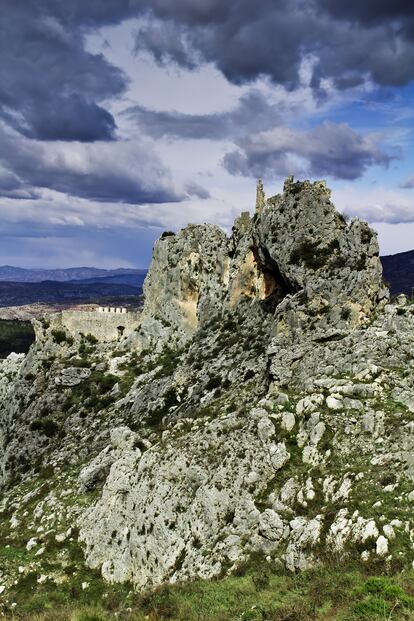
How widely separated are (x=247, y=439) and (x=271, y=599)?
9.20 m

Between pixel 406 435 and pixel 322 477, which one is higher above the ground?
pixel 406 435

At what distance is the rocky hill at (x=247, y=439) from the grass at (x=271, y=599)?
962mm

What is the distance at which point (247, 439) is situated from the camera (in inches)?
1005

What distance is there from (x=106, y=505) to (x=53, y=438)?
27.5 m

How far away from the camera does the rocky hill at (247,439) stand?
20734mm

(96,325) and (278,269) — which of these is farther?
(96,325)

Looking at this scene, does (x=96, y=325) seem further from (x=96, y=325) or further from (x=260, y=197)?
(x=260, y=197)

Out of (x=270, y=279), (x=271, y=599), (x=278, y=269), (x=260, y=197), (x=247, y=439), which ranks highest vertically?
(x=260, y=197)

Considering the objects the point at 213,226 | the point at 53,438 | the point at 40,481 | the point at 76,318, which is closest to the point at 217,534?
the point at 40,481

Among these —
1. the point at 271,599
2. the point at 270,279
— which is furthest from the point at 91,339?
the point at 271,599

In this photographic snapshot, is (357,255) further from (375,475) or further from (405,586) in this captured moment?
(405,586)

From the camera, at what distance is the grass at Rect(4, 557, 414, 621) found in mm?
14445

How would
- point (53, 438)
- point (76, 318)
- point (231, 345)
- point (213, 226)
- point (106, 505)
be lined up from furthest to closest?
point (76, 318) < point (213, 226) < point (53, 438) < point (231, 345) < point (106, 505)

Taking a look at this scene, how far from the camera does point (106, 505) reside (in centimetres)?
2902
